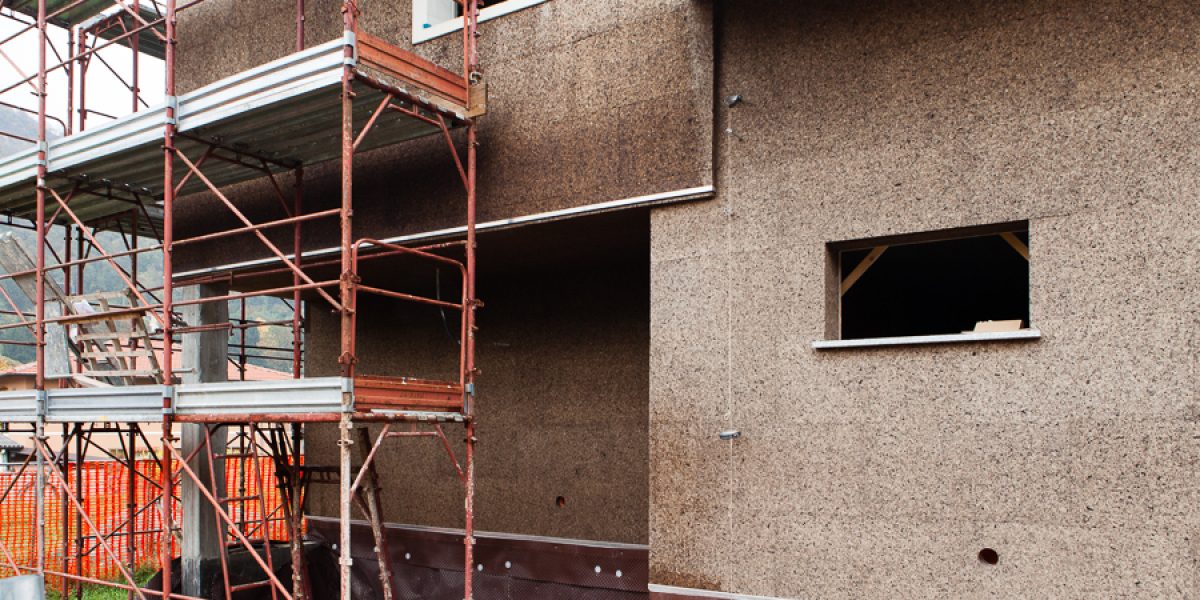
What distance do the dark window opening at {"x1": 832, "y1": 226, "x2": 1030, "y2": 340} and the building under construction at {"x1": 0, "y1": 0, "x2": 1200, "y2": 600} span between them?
3.9 inches

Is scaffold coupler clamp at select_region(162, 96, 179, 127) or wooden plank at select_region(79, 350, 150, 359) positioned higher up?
scaffold coupler clamp at select_region(162, 96, 179, 127)

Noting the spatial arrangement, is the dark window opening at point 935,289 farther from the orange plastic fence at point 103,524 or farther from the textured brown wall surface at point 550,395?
the orange plastic fence at point 103,524

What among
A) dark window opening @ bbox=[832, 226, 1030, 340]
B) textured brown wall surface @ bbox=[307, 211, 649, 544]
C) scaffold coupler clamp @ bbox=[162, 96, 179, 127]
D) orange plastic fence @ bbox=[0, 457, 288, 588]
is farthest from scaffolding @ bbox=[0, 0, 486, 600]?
dark window opening @ bbox=[832, 226, 1030, 340]

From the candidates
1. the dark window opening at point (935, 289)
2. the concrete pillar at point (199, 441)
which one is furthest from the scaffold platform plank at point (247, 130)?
the dark window opening at point (935, 289)

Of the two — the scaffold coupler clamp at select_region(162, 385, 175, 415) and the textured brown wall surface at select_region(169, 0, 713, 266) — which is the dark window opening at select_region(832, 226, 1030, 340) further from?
the scaffold coupler clamp at select_region(162, 385, 175, 415)

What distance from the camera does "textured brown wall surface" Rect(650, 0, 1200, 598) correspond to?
244 inches

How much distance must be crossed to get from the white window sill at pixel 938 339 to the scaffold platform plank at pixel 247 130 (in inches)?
155

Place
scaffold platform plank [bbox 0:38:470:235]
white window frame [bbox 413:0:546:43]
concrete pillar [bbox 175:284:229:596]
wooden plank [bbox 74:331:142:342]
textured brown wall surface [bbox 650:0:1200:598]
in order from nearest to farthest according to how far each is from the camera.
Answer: textured brown wall surface [bbox 650:0:1200:598] < scaffold platform plank [bbox 0:38:470:235] < white window frame [bbox 413:0:546:43] < wooden plank [bbox 74:331:142:342] < concrete pillar [bbox 175:284:229:596]

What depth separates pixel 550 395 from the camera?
A: 1136 centimetres

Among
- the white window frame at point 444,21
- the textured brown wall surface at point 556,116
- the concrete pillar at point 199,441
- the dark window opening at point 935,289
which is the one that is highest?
the white window frame at point 444,21

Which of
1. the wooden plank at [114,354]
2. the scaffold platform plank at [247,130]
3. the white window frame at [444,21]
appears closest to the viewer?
the scaffold platform plank at [247,130]

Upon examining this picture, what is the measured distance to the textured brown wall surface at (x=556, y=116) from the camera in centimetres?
822

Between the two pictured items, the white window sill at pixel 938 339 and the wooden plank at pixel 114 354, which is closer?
the white window sill at pixel 938 339

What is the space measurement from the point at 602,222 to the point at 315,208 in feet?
11.9
